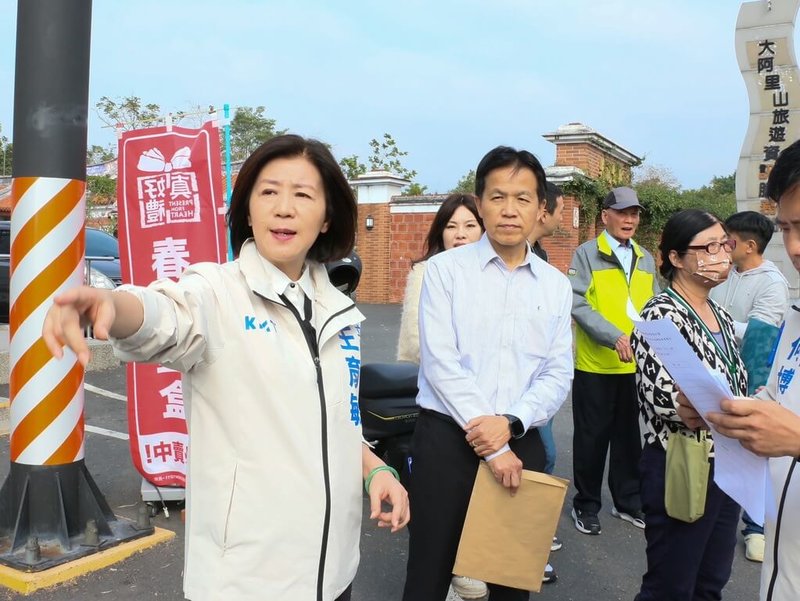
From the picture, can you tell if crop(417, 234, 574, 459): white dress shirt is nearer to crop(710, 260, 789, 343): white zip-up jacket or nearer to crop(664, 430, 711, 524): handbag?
crop(664, 430, 711, 524): handbag


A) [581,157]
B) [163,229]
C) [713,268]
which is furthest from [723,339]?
[581,157]

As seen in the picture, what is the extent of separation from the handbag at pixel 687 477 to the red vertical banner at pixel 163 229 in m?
2.64

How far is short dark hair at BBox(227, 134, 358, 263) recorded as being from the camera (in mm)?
1874

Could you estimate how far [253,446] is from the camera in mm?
1626

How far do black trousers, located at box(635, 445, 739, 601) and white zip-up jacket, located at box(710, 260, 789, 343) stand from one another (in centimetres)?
186

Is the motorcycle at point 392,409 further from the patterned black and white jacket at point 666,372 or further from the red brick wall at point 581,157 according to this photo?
the red brick wall at point 581,157

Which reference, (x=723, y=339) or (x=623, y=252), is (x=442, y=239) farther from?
(x=723, y=339)

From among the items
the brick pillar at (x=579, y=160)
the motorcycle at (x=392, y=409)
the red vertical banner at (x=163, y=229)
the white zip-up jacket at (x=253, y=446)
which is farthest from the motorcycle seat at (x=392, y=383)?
the brick pillar at (x=579, y=160)

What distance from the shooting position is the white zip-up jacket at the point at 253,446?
5.26 feet

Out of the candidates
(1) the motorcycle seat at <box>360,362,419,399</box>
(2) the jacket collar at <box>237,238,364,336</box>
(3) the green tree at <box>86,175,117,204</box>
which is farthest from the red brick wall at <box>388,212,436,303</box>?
(2) the jacket collar at <box>237,238,364,336</box>

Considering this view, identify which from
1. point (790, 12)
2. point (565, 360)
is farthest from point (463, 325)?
point (790, 12)

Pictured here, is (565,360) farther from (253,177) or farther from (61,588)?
(61,588)

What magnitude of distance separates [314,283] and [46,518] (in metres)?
2.39

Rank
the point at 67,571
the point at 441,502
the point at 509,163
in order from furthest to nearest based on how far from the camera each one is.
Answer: the point at 67,571 < the point at 509,163 < the point at 441,502
